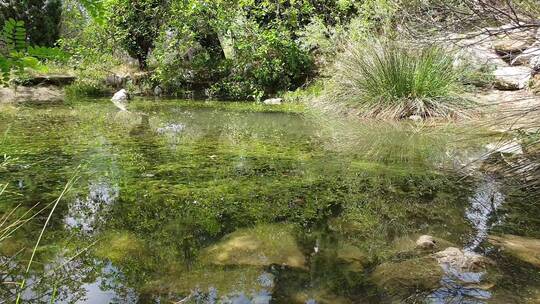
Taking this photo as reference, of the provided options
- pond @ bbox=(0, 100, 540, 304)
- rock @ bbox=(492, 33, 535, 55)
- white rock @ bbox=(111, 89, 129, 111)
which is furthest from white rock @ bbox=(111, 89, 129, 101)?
rock @ bbox=(492, 33, 535, 55)

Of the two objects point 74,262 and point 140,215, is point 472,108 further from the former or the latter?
point 74,262

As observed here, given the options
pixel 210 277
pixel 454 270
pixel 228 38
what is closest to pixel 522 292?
pixel 454 270

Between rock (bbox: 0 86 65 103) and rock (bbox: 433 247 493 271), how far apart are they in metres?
8.20

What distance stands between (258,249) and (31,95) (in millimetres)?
8619

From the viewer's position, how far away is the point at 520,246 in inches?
72.8

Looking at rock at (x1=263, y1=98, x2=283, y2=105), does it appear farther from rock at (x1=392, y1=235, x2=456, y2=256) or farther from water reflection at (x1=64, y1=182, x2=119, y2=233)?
rock at (x1=392, y1=235, x2=456, y2=256)

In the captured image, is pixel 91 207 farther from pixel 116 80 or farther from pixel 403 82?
pixel 116 80

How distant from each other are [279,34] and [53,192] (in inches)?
284

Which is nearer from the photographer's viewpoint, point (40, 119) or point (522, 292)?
point (522, 292)

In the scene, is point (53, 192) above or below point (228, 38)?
below

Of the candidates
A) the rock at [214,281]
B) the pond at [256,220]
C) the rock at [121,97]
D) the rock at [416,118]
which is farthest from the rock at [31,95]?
the rock at [214,281]

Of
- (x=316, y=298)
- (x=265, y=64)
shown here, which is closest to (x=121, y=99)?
(x=265, y=64)

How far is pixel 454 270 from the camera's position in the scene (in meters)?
1.63

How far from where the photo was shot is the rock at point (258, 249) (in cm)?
176
